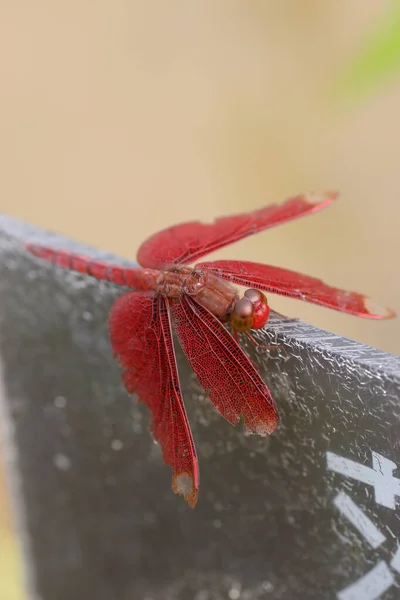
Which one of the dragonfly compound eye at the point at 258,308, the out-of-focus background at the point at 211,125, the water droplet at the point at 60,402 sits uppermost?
the out-of-focus background at the point at 211,125

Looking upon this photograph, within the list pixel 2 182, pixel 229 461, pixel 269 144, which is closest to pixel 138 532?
pixel 229 461

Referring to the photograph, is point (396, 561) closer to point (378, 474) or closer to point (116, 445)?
point (378, 474)

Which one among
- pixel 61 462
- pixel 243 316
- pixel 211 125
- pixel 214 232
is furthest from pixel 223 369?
pixel 211 125

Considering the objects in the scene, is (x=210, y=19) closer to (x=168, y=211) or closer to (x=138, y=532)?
(x=168, y=211)

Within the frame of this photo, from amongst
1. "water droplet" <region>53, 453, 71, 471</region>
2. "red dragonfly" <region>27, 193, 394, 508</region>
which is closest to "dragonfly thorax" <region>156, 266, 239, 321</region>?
"red dragonfly" <region>27, 193, 394, 508</region>

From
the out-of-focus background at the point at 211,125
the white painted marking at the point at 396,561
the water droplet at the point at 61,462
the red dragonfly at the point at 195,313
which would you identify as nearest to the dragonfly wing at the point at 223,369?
the red dragonfly at the point at 195,313

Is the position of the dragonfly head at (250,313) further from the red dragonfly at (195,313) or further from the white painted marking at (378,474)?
the white painted marking at (378,474)
